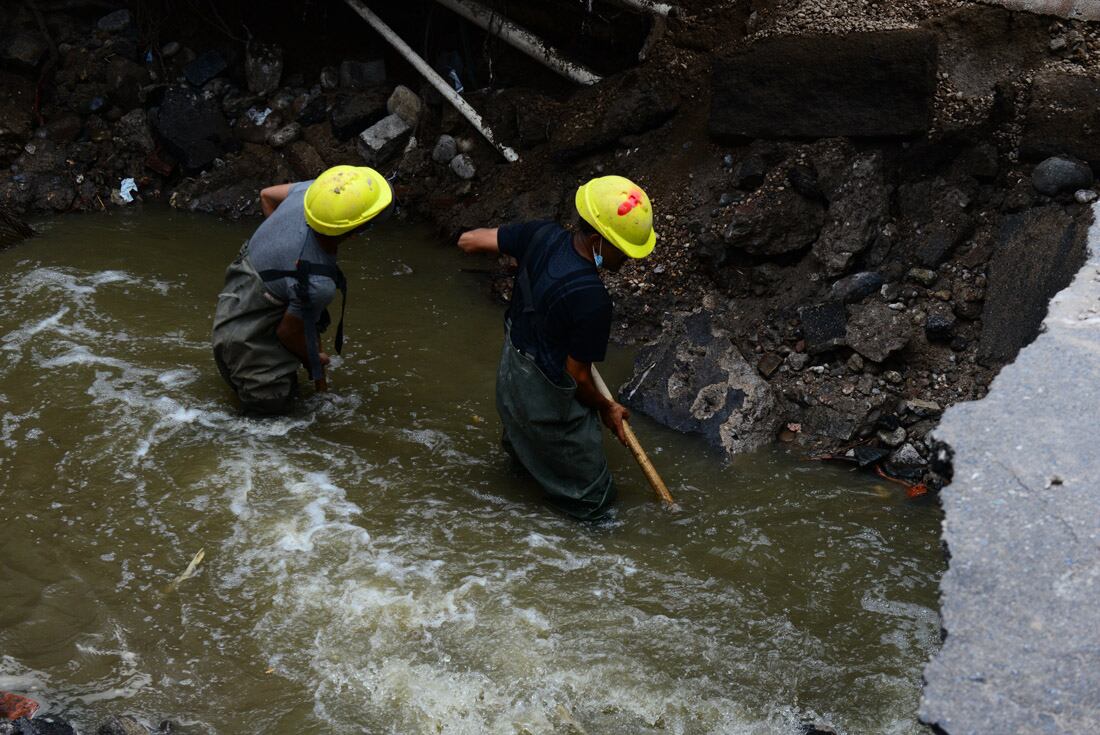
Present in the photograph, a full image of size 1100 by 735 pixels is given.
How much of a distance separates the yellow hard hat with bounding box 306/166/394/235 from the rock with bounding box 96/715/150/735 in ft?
6.96

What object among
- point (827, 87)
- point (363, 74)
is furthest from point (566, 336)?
point (363, 74)

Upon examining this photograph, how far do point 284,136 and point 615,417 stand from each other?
4869 mm

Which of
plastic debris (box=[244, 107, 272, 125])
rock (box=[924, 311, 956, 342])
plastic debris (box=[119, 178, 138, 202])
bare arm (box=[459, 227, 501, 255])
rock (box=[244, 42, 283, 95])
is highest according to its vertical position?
rock (box=[244, 42, 283, 95])

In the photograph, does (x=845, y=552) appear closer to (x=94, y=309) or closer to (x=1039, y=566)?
(x=1039, y=566)

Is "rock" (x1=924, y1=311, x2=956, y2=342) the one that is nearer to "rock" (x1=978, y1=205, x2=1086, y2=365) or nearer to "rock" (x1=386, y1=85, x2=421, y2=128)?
"rock" (x1=978, y1=205, x2=1086, y2=365)

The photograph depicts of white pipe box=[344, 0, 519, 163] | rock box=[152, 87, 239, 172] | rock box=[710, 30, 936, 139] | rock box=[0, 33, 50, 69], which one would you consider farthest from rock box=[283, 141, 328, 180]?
rock box=[710, 30, 936, 139]

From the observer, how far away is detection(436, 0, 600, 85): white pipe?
7.40m

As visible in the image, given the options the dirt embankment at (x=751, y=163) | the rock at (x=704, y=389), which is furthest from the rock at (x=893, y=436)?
the rock at (x=704, y=389)

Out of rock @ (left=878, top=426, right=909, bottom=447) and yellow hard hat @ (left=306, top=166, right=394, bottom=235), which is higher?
yellow hard hat @ (left=306, top=166, right=394, bottom=235)

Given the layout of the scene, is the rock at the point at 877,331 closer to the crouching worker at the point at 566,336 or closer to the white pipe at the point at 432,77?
the crouching worker at the point at 566,336

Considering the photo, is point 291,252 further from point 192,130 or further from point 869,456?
point 192,130

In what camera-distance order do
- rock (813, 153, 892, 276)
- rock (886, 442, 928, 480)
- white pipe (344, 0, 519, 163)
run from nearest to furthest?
rock (886, 442, 928, 480) < rock (813, 153, 892, 276) < white pipe (344, 0, 519, 163)

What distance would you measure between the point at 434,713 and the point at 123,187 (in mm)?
5906

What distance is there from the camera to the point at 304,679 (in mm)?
3648
